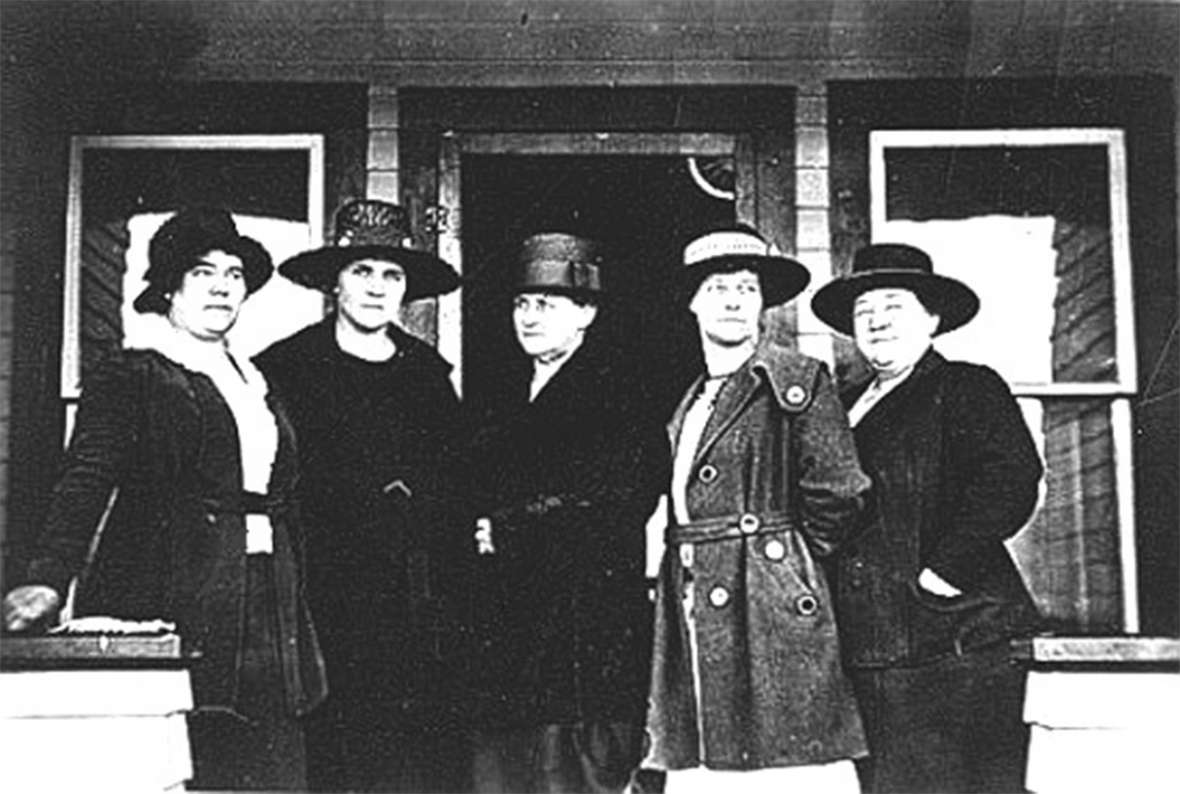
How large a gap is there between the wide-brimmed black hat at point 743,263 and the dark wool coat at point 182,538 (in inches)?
47.0

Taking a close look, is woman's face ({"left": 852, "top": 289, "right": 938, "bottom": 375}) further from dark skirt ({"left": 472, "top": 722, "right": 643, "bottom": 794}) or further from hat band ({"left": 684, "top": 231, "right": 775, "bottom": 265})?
dark skirt ({"left": 472, "top": 722, "right": 643, "bottom": 794})

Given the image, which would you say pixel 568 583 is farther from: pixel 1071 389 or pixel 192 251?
pixel 1071 389

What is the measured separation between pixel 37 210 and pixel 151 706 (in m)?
1.45

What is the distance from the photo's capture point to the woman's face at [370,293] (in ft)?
17.4

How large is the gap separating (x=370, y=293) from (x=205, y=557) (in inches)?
33.0

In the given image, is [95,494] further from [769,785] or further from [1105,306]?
[1105,306]

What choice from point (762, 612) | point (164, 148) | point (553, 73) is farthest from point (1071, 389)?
point (164, 148)

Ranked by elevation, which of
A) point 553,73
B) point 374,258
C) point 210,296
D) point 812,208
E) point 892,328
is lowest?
point 892,328

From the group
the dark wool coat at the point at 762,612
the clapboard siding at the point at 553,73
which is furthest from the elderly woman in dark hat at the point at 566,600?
the clapboard siding at the point at 553,73

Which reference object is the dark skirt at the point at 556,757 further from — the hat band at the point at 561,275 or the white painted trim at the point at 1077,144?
the white painted trim at the point at 1077,144

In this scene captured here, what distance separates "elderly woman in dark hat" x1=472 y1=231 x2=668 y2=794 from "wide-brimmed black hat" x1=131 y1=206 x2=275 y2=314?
84cm

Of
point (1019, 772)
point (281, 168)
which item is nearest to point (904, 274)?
point (1019, 772)

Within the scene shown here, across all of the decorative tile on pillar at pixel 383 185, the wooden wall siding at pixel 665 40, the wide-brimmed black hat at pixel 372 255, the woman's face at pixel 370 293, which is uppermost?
the wooden wall siding at pixel 665 40

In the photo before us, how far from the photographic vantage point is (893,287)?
17.5ft
